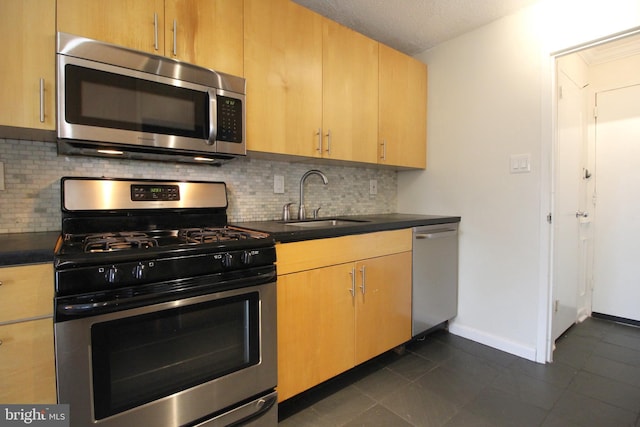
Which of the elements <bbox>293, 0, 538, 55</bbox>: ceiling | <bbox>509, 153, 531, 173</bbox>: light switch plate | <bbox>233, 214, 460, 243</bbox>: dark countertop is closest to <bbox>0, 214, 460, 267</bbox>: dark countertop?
<bbox>233, 214, 460, 243</bbox>: dark countertop

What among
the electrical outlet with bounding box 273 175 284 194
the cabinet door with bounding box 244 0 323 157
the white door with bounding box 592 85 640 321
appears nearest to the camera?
the cabinet door with bounding box 244 0 323 157

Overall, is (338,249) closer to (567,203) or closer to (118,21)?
Result: (118,21)

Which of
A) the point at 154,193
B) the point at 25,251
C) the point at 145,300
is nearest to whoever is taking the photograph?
the point at 25,251

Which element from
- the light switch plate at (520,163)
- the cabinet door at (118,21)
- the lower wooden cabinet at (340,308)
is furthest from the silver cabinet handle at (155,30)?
the light switch plate at (520,163)

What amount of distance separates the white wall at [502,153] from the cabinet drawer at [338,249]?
0.73 meters

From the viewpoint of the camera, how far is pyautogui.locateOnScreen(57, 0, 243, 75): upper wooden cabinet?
1.21 meters

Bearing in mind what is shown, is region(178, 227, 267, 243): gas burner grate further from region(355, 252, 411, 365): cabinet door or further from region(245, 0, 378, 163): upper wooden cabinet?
region(355, 252, 411, 365): cabinet door

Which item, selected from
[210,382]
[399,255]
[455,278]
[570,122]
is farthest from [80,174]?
[570,122]

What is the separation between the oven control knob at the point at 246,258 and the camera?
1.27m

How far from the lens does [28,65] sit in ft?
3.68

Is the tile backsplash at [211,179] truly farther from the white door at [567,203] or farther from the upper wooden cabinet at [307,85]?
the white door at [567,203]

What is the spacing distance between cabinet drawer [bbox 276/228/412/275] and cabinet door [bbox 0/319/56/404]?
829 mm

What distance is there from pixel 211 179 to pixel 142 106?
56cm

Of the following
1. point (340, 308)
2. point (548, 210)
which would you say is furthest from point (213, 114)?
point (548, 210)
